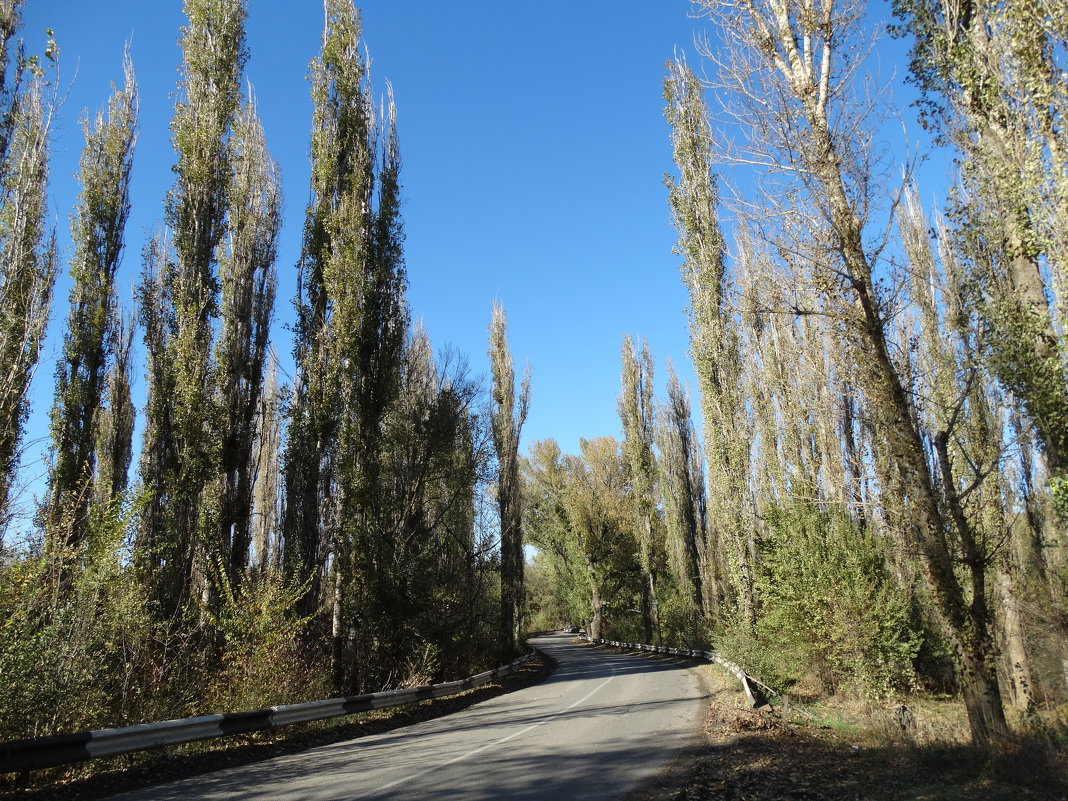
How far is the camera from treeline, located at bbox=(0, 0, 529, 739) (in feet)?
31.7

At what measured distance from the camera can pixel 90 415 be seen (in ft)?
A: 54.4

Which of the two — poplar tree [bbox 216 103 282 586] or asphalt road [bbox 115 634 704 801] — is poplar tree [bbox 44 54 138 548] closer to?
poplar tree [bbox 216 103 282 586]

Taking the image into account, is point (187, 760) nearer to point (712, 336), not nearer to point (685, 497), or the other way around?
point (712, 336)

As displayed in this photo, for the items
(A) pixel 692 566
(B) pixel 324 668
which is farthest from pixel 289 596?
(A) pixel 692 566

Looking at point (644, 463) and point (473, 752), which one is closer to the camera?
point (473, 752)

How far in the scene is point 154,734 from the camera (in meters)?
7.11

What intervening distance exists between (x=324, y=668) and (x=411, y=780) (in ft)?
24.6

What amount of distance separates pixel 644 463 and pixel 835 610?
21579 mm

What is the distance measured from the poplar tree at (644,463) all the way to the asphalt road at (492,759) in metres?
19.3

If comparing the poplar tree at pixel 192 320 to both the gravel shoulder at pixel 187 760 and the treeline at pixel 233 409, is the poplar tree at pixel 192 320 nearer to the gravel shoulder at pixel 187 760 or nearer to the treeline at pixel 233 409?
the treeline at pixel 233 409

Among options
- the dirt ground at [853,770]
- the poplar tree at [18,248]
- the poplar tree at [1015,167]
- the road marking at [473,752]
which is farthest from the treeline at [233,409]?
the poplar tree at [1015,167]

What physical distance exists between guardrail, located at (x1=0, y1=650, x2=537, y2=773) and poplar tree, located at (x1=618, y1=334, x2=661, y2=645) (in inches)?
A: 900

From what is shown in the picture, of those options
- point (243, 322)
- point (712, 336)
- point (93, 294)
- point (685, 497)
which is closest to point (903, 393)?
point (712, 336)

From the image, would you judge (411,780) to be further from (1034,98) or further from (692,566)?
(692,566)
